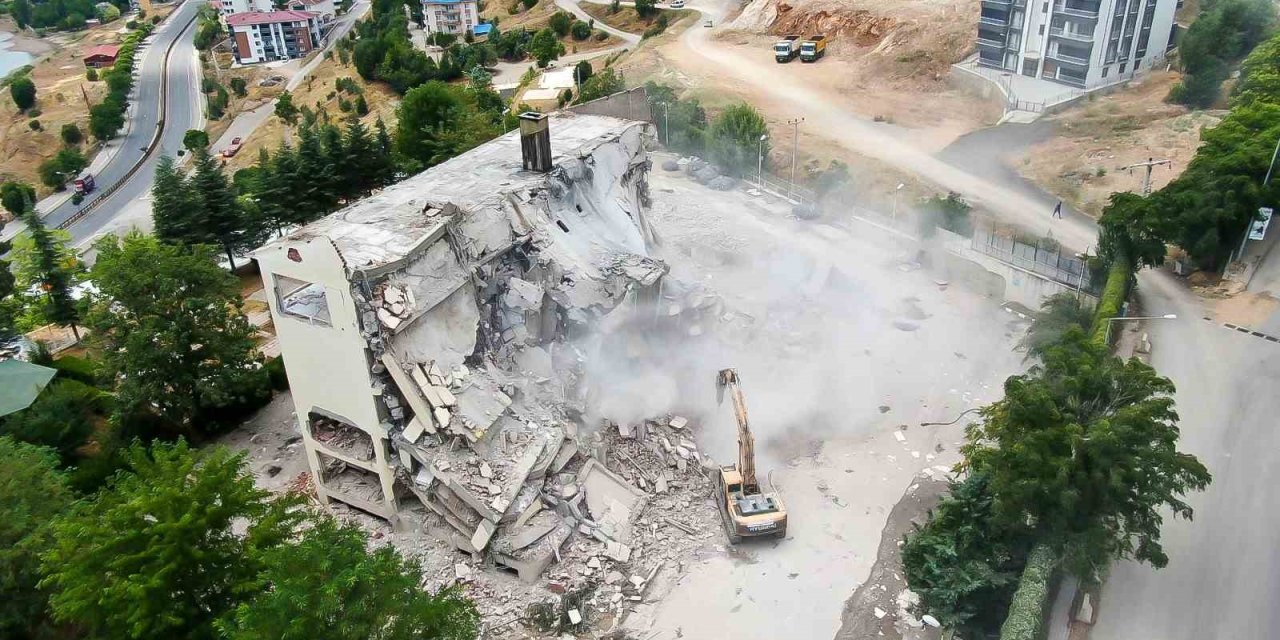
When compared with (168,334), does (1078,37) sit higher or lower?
higher

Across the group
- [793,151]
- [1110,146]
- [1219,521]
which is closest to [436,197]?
[1219,521]

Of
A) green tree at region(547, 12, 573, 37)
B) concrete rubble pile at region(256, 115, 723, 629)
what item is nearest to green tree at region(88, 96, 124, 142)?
green tree at region(547, 12, 573, 37)

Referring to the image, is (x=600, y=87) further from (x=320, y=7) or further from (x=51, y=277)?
(x=320, y=7)

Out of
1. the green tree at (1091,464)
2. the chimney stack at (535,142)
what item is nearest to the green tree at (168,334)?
the chimney stack at (535,142)

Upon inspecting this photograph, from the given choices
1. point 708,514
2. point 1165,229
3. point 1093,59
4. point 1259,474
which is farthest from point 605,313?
point 1093,59

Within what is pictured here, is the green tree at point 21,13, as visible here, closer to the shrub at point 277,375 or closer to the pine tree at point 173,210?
the pine tree at point 173,210

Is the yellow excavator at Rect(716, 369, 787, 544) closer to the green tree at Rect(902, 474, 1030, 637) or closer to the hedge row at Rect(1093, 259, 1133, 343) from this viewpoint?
the green tree at Rect(902, 474, 1030, 637)
